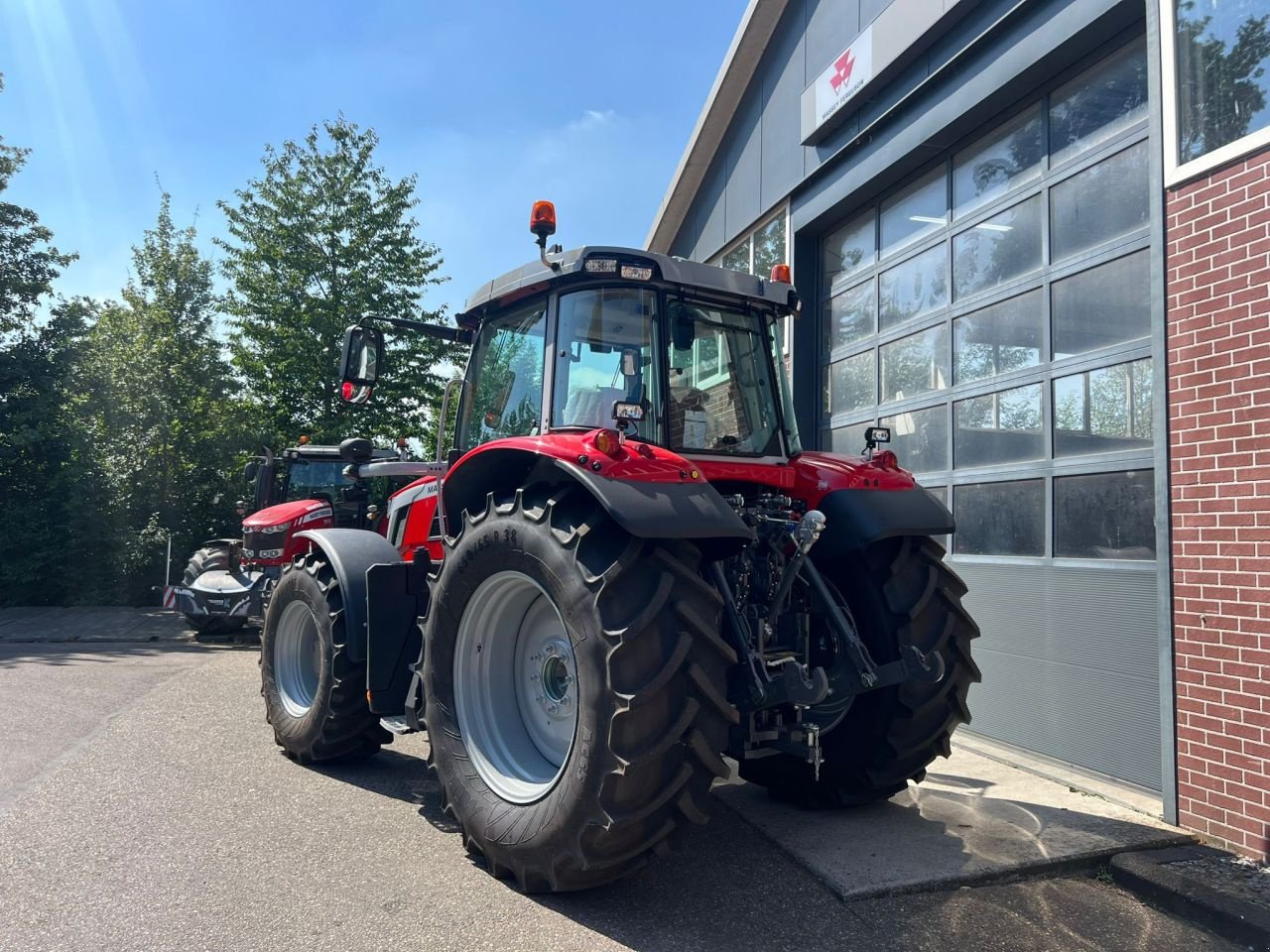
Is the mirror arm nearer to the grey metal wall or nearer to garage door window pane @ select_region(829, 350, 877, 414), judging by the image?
the grey metal wall

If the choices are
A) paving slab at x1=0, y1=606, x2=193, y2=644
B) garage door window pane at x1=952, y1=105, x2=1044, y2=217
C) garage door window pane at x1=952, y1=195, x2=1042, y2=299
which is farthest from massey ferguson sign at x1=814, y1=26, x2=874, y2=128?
paving slab at x1=0, y1=606, x2=193, y2=644

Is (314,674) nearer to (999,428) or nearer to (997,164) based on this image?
(999,428)

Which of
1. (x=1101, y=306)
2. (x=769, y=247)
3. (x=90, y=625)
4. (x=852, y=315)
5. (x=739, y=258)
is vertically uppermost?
(x=739, y=258)

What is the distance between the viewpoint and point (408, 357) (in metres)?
15.3

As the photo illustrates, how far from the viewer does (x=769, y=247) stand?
9.47m

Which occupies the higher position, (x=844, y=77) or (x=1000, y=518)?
(x=844, y=77)

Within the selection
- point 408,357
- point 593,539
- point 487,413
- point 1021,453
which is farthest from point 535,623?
point 408,357

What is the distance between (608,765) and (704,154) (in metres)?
9.70

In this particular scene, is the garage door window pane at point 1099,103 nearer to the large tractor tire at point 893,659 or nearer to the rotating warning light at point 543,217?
the large tractor tire at point 893,659

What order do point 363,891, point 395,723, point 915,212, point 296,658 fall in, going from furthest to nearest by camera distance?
point 915,212
point 296,658
point 395,723
point 363,891

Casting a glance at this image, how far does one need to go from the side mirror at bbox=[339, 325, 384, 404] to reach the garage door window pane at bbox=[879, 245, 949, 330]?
4210 mm

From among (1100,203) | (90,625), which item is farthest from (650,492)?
(90,625)

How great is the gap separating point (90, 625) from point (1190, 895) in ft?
43.4

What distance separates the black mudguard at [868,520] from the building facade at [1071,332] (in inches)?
49.3
